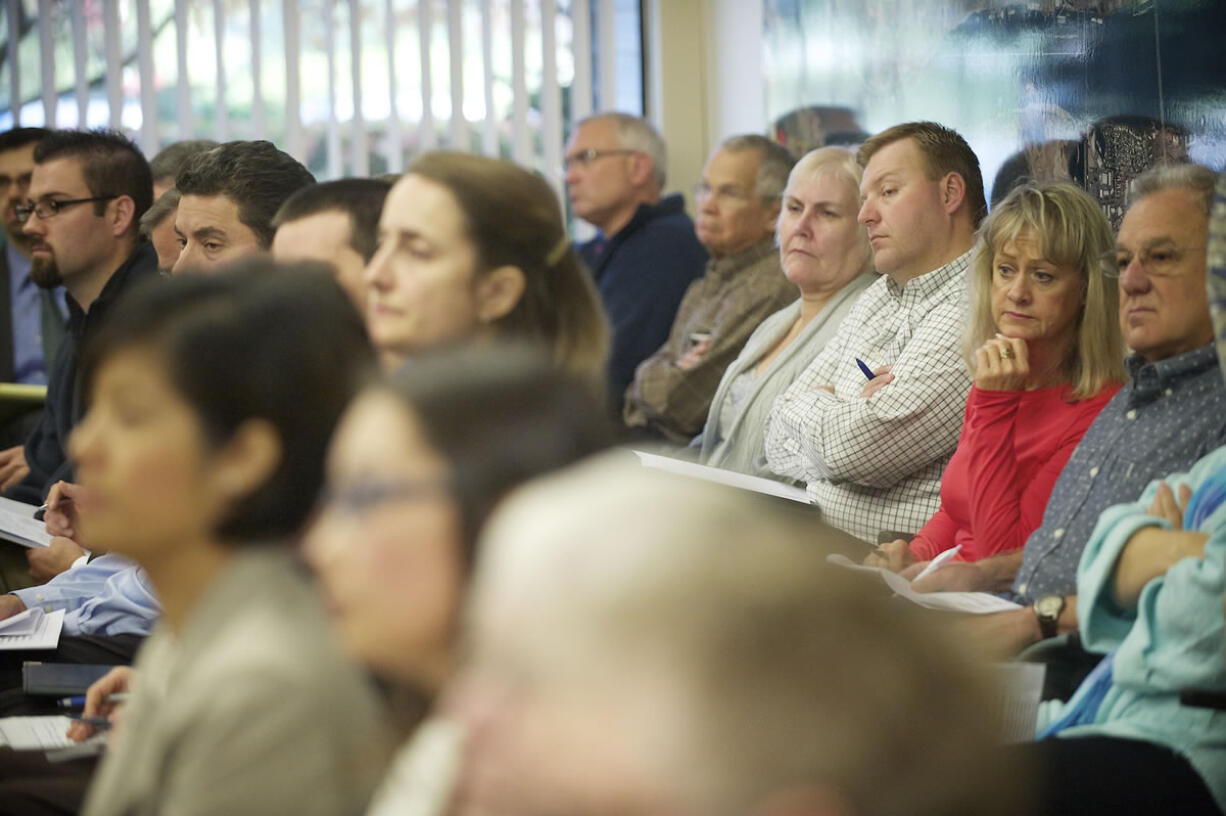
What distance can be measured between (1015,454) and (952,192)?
0.81 metres

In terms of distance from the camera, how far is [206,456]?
1504 millimetres

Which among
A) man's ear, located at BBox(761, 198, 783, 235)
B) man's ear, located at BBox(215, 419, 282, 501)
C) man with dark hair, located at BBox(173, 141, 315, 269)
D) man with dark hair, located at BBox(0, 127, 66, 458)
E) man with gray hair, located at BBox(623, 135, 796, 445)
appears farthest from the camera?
man with dark hair, located at BBox(0, 127, 66, 458)

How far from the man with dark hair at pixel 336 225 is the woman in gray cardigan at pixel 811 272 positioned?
163 centimetres

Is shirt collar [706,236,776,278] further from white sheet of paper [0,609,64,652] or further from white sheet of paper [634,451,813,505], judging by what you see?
white sheet of paper [0,609,64,652]

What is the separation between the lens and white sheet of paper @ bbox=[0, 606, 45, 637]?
8.64 ft

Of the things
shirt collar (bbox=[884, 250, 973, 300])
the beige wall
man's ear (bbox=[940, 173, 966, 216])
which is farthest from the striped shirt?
the beige wall

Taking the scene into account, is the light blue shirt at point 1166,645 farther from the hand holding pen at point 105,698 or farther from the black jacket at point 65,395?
the black jacket at point 65,395

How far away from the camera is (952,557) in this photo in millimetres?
2785

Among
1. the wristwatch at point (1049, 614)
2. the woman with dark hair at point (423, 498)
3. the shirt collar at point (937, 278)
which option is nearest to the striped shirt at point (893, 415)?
the shirt collar at point (937, 278)

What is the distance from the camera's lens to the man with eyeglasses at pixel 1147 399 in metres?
2.22

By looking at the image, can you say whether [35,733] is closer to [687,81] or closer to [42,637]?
[42,637]

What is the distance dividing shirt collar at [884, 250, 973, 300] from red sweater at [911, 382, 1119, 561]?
21.5 inches

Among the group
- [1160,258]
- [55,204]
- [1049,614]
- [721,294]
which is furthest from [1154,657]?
[55,204]

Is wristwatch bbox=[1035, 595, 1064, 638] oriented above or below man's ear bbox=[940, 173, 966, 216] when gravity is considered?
below
